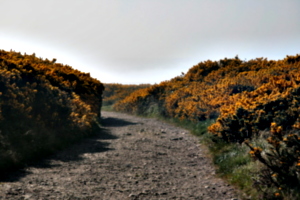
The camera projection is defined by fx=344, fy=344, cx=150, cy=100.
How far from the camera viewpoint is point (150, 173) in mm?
8680

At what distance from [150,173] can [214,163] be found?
228 centimetres

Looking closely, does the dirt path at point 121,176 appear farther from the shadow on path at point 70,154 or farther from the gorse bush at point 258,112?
the gorse bush at point 258,112

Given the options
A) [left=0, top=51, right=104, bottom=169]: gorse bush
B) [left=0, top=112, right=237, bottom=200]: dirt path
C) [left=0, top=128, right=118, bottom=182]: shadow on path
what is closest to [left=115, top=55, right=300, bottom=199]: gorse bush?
[left=0, top=112, right=237, bottom=200]: dirt path

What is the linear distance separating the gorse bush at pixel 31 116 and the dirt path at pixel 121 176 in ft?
2.03

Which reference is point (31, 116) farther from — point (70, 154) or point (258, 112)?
point (258, 112)

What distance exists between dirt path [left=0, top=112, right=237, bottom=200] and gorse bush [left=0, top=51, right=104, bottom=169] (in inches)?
24.4

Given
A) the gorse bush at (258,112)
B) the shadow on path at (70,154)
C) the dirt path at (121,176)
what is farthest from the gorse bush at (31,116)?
the gorse bush at (258,112)

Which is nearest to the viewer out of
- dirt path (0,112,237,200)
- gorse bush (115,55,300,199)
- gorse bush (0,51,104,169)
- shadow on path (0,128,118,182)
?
Answer: gorse bush (115,55,300,199)

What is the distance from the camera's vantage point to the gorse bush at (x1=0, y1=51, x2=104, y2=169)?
32.3 ft

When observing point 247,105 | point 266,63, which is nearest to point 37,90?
point 247,105

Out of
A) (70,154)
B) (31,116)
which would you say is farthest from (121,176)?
(31,116)

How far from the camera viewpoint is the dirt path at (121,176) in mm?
6801

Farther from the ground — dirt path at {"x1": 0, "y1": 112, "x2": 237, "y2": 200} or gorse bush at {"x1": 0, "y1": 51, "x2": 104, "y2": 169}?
gorse bush at {"x1": 0, "y1": 51, "x2": 104, "y2": 169}

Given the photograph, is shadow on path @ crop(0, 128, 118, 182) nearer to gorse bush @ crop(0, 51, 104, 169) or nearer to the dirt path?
the dirt path
